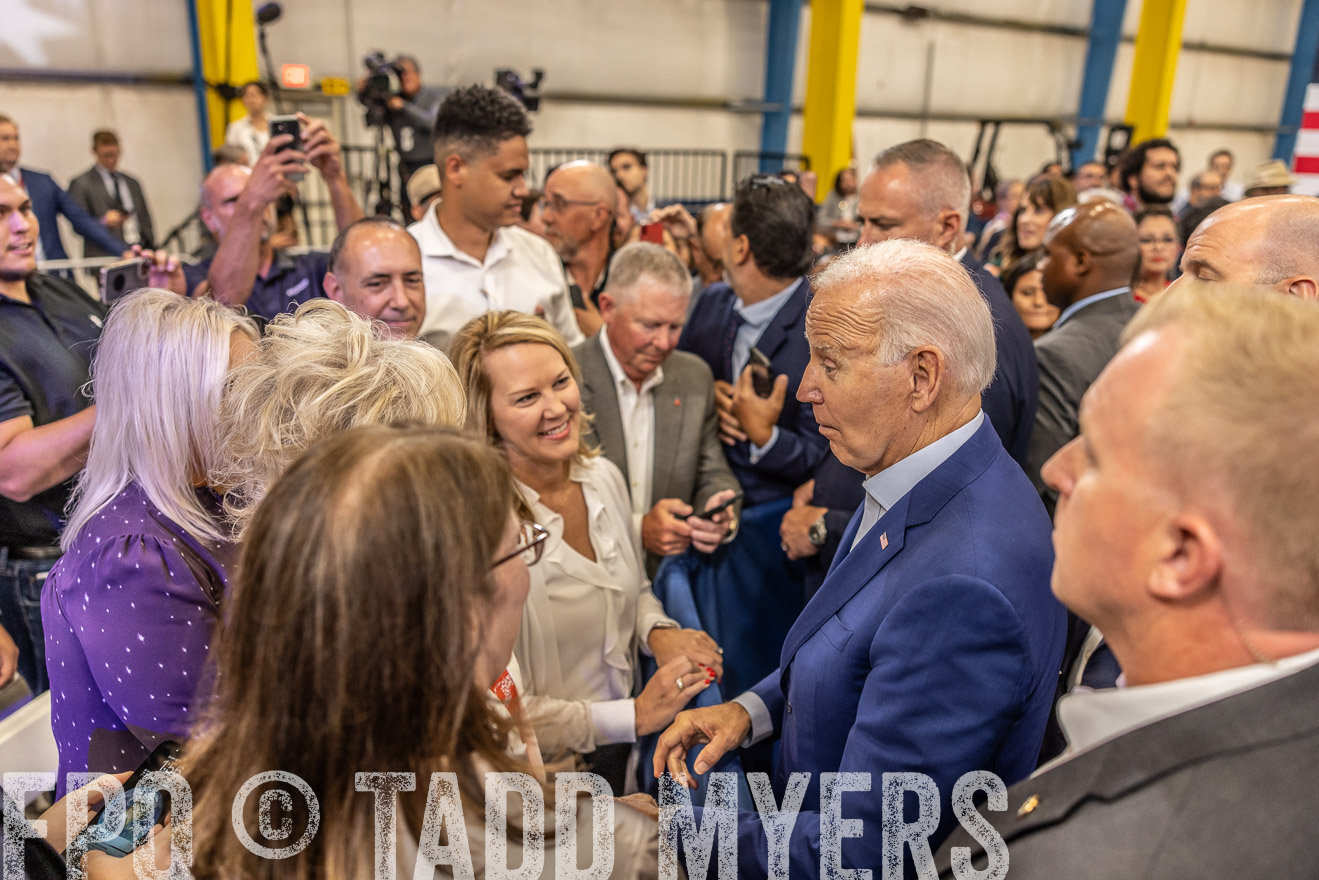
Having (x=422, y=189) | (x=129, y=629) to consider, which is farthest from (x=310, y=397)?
(x=422, y=189)

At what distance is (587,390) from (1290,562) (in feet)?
6.15

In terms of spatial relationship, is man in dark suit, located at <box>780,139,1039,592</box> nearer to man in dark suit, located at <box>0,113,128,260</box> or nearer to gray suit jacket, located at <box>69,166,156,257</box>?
man in dark suit, located at <box>0,113,128,260</box>

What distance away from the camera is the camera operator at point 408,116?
5.24m

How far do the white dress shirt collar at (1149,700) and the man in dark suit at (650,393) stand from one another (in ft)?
4.98

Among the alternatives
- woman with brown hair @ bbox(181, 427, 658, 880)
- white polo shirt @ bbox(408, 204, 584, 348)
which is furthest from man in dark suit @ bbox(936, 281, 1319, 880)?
white polo shirt @ bbox(408, 204, 584, 348)

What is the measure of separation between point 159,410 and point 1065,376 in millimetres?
2419

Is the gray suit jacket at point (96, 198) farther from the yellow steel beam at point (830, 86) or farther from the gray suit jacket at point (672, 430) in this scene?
the yellow steel beam at point (830, 86)

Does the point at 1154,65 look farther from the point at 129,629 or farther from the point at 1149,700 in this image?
the point at 129,629

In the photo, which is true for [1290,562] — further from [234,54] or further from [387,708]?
[234,54]

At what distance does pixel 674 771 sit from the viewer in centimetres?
153

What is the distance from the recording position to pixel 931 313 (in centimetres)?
129

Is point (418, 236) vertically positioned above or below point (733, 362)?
above

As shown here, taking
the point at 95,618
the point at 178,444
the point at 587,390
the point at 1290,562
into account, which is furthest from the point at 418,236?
the point at 1290,562

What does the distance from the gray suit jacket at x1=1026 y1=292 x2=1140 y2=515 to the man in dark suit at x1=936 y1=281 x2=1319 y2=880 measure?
1.92m
